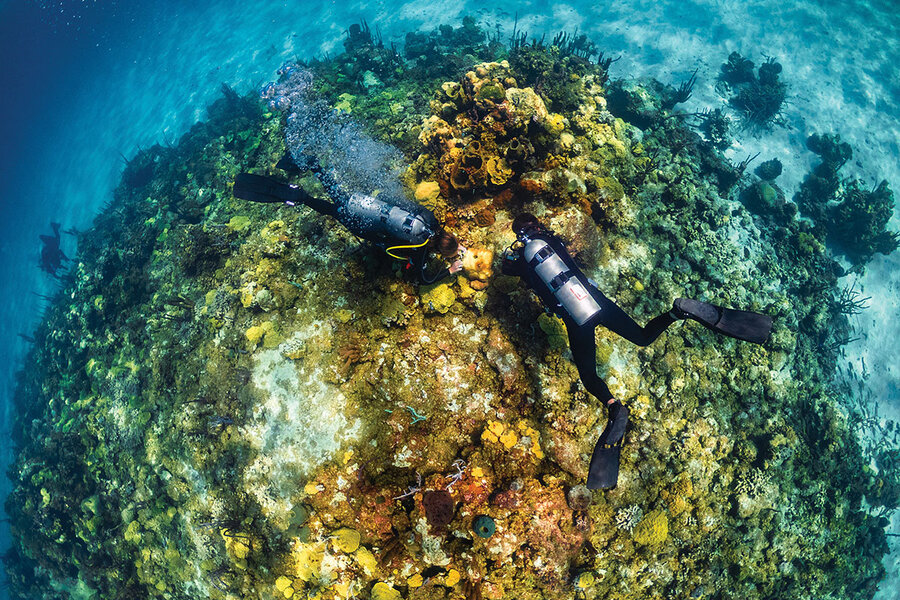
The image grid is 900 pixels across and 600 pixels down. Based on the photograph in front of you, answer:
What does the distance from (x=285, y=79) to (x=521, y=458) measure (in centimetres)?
1669

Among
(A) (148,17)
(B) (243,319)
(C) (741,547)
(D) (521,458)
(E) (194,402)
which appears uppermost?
(A) (148,17)

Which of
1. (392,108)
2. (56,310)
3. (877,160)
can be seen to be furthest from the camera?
(56,310)

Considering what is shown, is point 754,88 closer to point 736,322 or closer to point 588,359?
point 736,322

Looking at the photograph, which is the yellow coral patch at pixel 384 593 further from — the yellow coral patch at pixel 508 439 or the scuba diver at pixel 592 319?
the scuba diver at pixel 592 319

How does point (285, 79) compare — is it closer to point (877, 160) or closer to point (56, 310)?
point (56, 310)

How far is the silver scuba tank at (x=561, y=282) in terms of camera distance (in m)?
4.91

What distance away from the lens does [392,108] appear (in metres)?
10.2

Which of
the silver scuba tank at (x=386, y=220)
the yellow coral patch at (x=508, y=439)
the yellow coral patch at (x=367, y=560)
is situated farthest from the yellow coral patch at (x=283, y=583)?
the silver scuba tank at (x=386, y=220)

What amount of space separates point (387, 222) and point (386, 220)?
3 centimetres

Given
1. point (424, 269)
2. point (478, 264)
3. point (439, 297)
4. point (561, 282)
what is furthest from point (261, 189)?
point (561, 282)

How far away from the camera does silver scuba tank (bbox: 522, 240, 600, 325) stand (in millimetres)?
4906

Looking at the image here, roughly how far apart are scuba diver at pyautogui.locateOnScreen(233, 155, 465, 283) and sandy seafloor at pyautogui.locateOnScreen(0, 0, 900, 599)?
12.2 meters

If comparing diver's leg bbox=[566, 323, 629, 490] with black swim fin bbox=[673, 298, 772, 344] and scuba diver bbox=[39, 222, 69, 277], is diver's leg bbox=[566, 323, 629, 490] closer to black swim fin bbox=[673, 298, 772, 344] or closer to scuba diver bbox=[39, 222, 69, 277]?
black swim fin bbox=[673, 298, 772, 344]

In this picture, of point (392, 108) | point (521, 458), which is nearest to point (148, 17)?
point (392, 108)
